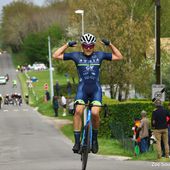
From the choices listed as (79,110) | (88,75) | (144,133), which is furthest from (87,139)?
(144,133)

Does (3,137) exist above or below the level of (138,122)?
below

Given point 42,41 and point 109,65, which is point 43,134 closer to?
point 109,65

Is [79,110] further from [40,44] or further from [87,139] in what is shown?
[40,44]

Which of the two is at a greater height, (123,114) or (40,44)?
(40,44)

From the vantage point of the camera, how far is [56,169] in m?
15.7

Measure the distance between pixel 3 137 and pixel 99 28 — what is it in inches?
507

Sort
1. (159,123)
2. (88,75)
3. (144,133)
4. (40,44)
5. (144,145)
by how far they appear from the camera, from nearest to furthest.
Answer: (88,75)
(159,123)
(144,133)
(144,145)
(40,44)

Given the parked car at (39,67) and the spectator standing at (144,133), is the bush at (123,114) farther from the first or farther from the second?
the parked car at (39,67)

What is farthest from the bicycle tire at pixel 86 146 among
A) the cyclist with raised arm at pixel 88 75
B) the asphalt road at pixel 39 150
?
the asphalt road at pixel 39 150

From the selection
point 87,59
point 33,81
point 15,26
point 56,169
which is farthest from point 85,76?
point 15,26

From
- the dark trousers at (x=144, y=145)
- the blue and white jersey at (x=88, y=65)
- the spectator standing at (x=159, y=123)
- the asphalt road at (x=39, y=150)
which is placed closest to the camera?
the blue and white jersey at (x=88, y=65)

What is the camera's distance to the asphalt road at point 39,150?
54.6 ft

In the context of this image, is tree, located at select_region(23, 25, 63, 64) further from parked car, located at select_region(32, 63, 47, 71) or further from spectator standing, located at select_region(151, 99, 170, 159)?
spectator standing, located at select_region(151, 99, 170, 159)

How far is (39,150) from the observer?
27844mm
